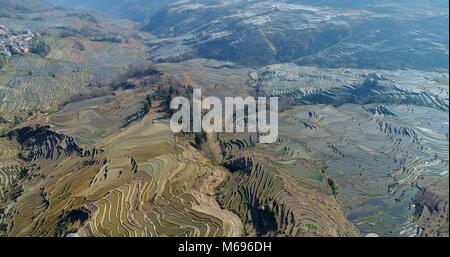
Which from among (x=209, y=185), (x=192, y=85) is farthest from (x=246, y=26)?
(x=209, y=185)

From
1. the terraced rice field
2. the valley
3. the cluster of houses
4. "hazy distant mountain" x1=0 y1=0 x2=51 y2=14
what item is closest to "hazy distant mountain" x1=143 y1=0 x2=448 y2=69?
the valley

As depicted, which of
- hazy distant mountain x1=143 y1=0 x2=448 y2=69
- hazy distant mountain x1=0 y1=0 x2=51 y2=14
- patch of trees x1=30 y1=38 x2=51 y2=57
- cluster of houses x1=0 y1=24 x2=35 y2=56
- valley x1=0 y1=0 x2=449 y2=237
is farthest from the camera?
hazy distant mountain x1=0 y1=0 x2=51 y2=14

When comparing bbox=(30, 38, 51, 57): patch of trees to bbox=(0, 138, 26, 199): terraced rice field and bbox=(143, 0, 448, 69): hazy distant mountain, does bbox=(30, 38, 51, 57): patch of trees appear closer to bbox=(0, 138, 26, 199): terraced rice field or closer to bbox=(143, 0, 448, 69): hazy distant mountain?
bbox=(143, 0, 448, 69): hazy distant mountain

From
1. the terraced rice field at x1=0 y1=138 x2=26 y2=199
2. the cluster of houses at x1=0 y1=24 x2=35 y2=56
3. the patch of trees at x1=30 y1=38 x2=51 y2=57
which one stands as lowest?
the terraced rice field at x1=0 y1=138 x2=26 y2=199

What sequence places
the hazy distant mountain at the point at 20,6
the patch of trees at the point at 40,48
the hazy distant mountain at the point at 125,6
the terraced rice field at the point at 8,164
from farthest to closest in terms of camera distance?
1. the hazy distant mountain at the point at 125,6
2. the hazy distant mountain at the point at 20,6
3. the patch of trees at the point at 40,48
4. the terraced rice field at the point at 8,164

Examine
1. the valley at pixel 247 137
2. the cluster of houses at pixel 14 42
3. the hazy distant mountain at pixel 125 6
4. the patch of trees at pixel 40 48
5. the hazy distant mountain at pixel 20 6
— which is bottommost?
the valley at pixel 247 137

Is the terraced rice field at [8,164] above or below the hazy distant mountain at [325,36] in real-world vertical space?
below

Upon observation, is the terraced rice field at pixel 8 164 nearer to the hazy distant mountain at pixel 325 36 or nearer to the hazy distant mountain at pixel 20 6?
the hazy distant mountain at pixel 325 36

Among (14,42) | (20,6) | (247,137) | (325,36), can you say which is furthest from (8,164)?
(20,6)

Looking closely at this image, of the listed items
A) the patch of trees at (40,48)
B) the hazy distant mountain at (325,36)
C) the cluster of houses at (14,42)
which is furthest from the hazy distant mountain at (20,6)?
the hazy distant mountain at (325,36)

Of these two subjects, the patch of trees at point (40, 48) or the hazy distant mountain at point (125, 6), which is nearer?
the patch of trees at point (40, 48)
